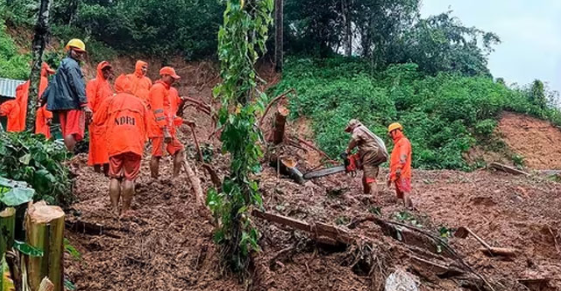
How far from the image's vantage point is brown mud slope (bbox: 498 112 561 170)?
16688 mm

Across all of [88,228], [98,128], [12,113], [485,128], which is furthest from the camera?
[485,128]

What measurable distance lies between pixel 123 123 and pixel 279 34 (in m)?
16.2

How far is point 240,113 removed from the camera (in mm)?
4375

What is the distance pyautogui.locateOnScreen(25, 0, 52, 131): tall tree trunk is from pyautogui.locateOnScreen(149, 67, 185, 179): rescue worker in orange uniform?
1.88 m

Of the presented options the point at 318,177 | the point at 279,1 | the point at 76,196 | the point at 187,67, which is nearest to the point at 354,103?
the point at 279,1

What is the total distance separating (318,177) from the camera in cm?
982

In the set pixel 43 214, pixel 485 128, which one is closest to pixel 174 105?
pixel 43 214

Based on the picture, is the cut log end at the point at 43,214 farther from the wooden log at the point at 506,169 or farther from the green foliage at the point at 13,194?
the wooden log at the point at 506,169

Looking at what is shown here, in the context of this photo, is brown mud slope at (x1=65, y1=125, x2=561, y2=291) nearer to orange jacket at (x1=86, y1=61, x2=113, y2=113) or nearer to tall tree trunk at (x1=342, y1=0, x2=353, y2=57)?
orange jacket at (x1=86, y1=61, x2=113, y2=113)

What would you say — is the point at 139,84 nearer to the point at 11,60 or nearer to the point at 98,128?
the point at 98,128

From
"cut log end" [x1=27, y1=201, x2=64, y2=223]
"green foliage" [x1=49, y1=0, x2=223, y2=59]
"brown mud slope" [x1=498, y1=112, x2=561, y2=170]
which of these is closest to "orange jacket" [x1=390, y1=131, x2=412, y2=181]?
"cut log end" [x1=27, y1=201, x2=64, y2=223]

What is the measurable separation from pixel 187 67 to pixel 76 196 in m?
16.1

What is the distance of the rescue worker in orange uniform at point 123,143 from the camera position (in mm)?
5539

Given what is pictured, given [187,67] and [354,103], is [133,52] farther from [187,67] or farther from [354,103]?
[354,103]
